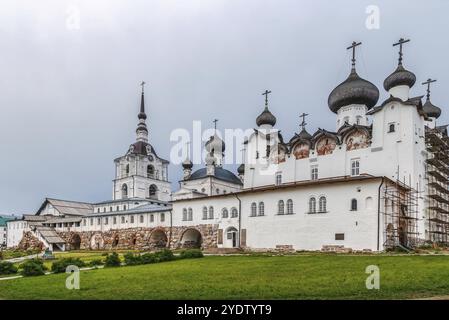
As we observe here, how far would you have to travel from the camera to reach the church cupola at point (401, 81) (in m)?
35.1

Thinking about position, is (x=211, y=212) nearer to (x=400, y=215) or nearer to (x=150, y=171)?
(x=400, y=215)

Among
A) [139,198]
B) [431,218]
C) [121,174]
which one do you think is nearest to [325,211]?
[431,218]

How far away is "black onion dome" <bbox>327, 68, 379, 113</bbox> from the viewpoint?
3850 cm

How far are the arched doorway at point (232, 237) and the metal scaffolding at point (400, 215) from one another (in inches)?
542

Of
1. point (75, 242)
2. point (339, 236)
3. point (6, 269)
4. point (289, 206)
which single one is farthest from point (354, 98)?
point (75, 242)

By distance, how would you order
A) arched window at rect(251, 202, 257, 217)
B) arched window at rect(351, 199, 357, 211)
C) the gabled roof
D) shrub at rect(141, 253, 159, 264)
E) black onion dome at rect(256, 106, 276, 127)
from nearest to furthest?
shrub at rect(141, 253, 159, 264) → arched window at rect(351, 199, 357, 211) → arched window at rect(251, 202, 257, 217) → black onion dome at rect(256, 106, 276, 127) → the gabled roof

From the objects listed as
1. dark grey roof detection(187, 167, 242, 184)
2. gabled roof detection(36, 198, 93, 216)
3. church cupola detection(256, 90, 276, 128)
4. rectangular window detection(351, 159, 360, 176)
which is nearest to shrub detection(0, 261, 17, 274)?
rectangular window detection(351, 159, 360, 176)

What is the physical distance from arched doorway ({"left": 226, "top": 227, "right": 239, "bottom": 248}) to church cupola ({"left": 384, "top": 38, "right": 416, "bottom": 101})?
19337 mm

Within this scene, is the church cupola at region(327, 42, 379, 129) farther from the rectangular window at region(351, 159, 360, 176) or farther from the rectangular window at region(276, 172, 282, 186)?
the rectangular window at region(276, 172, 282, 186)

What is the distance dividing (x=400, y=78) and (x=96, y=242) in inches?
1667

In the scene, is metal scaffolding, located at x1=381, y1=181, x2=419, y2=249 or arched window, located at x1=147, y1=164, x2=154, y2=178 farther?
arched window, located at x1=147, y1=164, x2=154, y2=178

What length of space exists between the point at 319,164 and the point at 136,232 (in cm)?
2440

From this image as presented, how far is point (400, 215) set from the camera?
1157 inches

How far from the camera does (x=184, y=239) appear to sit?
42.5 m
